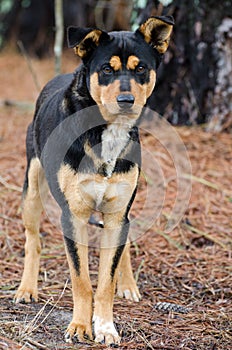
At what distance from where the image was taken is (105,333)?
3.69m

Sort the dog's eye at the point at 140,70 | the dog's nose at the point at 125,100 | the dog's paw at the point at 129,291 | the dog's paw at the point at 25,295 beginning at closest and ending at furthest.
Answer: the dog's nose at the point at 125,100 → the dog's eye at the point at 140,70 → the dog's paw at the point at 25,295 → the dog's paw at the point at 129,291

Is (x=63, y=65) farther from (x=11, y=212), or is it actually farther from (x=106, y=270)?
(x=106, y=270)

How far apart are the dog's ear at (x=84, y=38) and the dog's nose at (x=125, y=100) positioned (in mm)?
470

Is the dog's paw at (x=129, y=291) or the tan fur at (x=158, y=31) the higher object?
the tan fur at (x=158, y=31)

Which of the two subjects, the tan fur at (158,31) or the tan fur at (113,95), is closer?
the tan fur at (113,95)

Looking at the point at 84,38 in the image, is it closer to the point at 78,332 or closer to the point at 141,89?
the point at 141,89

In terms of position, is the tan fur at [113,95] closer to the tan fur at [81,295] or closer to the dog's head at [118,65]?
the dog's head at [118,65]

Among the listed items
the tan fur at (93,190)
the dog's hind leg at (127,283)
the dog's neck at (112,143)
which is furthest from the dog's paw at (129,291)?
the dog's neck at (112,143)

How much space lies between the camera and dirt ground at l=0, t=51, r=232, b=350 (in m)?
3.70

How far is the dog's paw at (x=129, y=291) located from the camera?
14.9 feet

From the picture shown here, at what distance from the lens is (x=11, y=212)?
583 cm

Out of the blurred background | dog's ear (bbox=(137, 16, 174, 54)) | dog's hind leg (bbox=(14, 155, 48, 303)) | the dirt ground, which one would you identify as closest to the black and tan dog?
dog's ear (bbox=(137, 16, 174, 54))

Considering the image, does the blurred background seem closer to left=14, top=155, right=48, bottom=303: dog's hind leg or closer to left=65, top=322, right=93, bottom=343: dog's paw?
left=14, top=155, right=48, bottom=303: dog's hind leg

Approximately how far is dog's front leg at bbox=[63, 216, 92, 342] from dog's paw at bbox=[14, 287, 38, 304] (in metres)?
0.64
